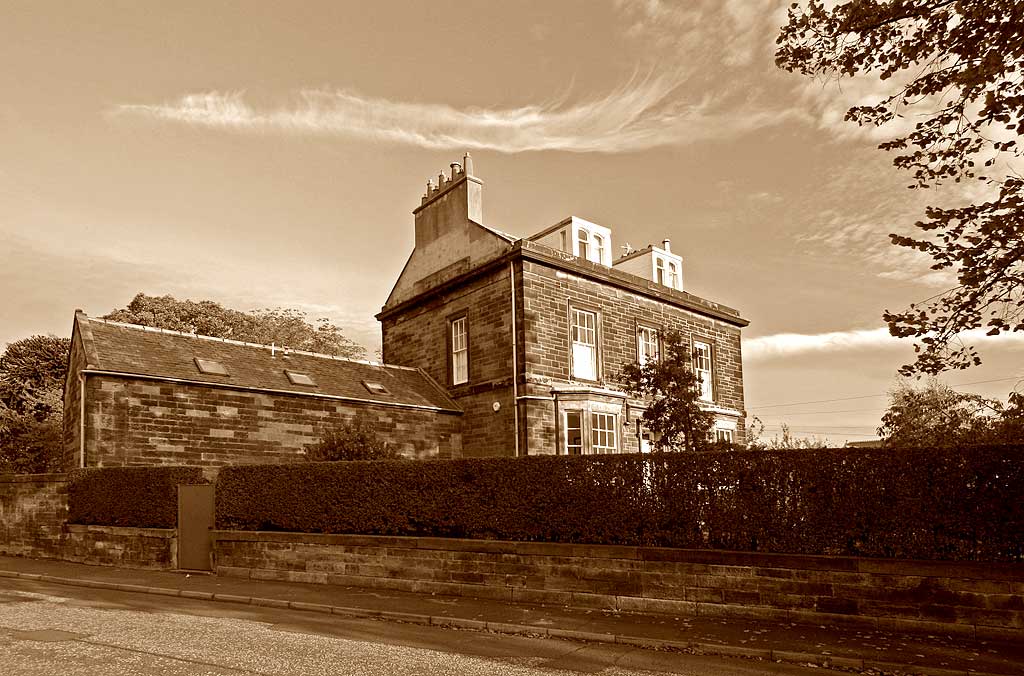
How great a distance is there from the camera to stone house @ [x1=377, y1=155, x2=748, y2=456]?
22.9 metres

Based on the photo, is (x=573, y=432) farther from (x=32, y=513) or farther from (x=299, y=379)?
(x=32, y=513)

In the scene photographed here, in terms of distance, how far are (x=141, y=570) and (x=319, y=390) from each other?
6.86 meters

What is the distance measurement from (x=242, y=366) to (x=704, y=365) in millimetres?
17178

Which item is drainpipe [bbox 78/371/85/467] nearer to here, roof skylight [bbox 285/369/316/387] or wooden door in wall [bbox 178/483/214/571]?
wooden door in wall [bbox 178/483/214/571]

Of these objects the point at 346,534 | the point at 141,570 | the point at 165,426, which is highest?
the point at 165,426

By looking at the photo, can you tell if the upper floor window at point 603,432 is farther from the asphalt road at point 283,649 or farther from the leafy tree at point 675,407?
the asphalt road at point 283,649

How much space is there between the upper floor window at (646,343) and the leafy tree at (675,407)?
6.00m

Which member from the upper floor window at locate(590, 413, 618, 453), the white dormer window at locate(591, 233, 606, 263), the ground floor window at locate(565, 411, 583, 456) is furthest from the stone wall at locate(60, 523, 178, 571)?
the white dormer window at locate(591, 233, 606, 263)

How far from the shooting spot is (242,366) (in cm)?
2173

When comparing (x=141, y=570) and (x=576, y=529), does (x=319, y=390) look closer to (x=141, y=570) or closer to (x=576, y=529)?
(x=141, y=570)

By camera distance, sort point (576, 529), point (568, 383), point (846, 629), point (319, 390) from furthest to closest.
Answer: point (568, 383) → point (319, 390) → point (576, 529) → point (846, 629)

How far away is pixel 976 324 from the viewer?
340 inches

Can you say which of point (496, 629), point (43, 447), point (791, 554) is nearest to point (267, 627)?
point (496, 629)

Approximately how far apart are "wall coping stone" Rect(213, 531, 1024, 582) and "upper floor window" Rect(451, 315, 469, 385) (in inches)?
430
